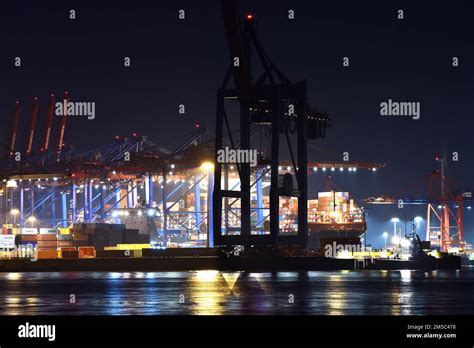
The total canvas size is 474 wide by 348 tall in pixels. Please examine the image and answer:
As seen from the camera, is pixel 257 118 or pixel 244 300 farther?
pixel 257 118

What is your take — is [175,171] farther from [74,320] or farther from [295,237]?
[74,320]

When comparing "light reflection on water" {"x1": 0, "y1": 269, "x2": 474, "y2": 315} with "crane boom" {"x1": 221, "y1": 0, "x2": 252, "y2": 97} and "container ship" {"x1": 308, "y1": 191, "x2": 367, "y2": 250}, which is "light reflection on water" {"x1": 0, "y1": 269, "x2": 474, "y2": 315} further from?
"container ship" {"x1": 308, "y1": 191, "x2": 367, "y2": 250}

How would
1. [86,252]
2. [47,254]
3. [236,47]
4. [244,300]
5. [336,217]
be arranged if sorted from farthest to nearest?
[336,217]
[47,254]
[86,252]
[236,47]
[244,300]

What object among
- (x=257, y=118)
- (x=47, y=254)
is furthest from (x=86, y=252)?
(x=257, y=118)

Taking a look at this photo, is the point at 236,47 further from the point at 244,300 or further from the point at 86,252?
the point at 244,300

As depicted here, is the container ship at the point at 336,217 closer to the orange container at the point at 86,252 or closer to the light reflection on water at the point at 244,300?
the orange container at the point at 86,252

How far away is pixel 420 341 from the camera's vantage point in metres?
21.0

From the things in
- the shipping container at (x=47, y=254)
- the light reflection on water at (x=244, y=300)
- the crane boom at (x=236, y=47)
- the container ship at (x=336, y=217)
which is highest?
the crane boom at (x=236, y=47)

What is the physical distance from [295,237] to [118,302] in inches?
1950

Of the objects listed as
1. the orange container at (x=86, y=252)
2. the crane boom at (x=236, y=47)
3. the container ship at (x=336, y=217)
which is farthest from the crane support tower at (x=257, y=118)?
the container ship at (x=336, y=217)

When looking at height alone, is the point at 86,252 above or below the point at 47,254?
above

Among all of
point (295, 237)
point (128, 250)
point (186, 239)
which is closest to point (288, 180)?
point (295, 237)

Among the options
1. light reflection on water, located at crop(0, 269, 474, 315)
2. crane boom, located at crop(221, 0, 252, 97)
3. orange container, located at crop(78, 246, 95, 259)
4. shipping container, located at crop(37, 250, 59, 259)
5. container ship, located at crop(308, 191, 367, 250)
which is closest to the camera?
light reflection on water, located at crop(0, 269, 474, 315)

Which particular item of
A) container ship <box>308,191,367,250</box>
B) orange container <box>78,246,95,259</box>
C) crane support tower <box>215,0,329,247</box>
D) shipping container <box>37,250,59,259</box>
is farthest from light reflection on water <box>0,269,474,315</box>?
container ship <box>308,191,367,250</box>
